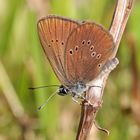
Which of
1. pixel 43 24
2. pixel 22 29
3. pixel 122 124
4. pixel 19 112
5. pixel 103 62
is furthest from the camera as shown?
pixel 22 29

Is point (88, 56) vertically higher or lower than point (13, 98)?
higher

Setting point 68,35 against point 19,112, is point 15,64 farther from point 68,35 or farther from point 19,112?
point 68,35

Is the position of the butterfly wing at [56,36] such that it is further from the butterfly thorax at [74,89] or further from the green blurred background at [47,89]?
the green blurred background at [47,89]

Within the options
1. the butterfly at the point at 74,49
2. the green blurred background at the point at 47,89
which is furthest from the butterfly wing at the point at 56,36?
the green blurred background at the point at 47,89

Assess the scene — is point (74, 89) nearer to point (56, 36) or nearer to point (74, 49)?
point (74, 49)

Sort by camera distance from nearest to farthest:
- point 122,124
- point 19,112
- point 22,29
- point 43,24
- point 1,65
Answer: point 43,24, point 122,124, point 19,112, point 1,65, point 22,29

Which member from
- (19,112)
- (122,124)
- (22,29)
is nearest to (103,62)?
(122,124)

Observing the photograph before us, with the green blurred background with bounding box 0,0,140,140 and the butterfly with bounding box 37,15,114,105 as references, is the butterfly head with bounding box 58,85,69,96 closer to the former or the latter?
the butterfly with bounding box 37,15,114,105
